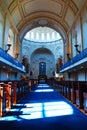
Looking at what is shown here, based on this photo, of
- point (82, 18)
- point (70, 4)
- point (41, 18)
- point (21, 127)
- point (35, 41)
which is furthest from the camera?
point (35, 41)

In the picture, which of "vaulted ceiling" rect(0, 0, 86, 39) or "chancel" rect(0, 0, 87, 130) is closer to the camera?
"chancel" rect(0, 0, 87, 130)

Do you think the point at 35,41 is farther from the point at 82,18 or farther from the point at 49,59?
the point at 82,18

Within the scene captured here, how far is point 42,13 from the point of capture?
20.3 metres

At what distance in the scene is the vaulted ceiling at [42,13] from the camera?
1586 centimetres

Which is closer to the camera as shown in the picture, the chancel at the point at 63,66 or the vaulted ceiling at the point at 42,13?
the chancel at the point at 63,66

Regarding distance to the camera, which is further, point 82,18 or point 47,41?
point 47,41

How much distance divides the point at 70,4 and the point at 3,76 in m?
9.60

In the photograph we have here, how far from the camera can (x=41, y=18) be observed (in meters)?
21.0

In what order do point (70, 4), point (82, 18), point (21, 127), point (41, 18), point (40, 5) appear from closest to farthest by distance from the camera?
point (21, 127) → point (82, 18) → point (70, 4) → point (40, 5) → point (41, 18)

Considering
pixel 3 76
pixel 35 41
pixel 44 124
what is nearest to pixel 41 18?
pixel 3 76

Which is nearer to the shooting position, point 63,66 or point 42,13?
point 42,13

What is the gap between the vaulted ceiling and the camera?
52.0ft

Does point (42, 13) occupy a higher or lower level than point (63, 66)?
higher

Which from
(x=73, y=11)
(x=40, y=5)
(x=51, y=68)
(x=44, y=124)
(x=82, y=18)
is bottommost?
(x=44, y=124)
